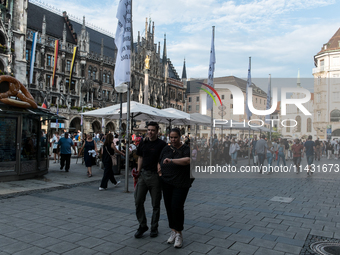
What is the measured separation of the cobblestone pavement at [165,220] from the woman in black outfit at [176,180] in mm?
329

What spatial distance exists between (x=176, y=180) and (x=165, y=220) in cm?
178

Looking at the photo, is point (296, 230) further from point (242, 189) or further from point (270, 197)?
point (242, 189)

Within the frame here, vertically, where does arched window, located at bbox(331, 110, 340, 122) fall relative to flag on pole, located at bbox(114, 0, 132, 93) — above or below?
below

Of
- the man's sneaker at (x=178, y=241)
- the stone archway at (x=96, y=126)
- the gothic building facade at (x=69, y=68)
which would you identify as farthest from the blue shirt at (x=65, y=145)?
the stone archway at (x=96, y=126)

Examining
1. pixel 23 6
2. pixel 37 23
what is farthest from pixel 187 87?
pixel 23 6

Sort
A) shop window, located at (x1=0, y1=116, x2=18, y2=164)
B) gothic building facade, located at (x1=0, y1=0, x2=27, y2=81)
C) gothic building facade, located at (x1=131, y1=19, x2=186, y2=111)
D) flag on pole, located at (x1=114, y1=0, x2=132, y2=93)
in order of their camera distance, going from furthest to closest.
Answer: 1. gothic building facade, located at (x1=131, y1=19, x2=186, y2=111)
2. gothic building facade, located at (x1=0, y1=0, x2=27, y2=81)
3. shop window, located at (x1=0, y1=116, x2=18, y2=164)
4. flag on pole, located at (x1=114, y1=0, x2=132, y2=93)

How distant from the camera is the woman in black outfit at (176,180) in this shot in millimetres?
4500

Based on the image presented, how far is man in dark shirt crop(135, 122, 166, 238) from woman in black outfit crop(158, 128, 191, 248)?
0.29 m

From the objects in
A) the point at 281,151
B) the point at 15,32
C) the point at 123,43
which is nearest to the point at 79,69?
the point at 15,32

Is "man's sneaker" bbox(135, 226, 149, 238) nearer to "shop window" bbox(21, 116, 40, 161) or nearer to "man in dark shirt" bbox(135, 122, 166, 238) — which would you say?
"man in dark shirt" bbox(135, 122, 166, 238)

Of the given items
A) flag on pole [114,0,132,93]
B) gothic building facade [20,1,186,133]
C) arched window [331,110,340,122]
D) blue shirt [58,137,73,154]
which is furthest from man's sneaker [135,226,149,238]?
gothic building facade [20,1,186,133]

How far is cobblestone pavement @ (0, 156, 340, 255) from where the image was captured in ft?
14.7

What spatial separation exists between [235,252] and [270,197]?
4.42m

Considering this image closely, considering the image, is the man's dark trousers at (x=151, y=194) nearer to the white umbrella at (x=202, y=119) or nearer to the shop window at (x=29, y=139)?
the white umbrella at (x=202, y=119)
